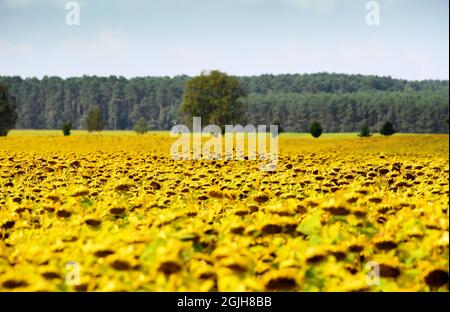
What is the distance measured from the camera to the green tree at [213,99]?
188 feet

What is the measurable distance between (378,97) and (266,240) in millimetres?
102074

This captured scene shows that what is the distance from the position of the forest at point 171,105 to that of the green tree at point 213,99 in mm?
33174

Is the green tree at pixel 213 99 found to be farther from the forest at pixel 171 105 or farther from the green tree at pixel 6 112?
the forest at pixel 171 105

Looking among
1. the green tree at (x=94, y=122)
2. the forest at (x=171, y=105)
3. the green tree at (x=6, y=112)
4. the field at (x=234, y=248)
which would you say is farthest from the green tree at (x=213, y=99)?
the field at (x=234, y=248)

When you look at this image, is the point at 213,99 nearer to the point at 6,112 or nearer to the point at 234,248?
the point at 6,112

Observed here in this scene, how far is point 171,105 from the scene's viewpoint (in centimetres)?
9950

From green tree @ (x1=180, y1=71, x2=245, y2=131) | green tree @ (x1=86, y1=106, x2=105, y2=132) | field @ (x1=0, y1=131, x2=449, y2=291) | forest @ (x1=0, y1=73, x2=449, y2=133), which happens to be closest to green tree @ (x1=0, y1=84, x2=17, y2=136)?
green tree @ (x1=180, y1=71, x2=245, y2=131)

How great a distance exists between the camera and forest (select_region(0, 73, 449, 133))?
93500mm

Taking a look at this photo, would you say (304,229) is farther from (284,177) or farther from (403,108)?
(403,108)

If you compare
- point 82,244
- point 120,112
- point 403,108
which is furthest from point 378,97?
point 82,244

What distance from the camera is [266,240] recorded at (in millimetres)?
3797

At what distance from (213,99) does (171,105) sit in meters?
42.2

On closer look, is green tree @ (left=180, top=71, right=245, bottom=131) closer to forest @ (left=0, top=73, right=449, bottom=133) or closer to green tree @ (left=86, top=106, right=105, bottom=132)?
green tree @ (left=86, top=106, right=105, bottom=132)

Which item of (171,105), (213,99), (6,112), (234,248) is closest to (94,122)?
(213,99)
